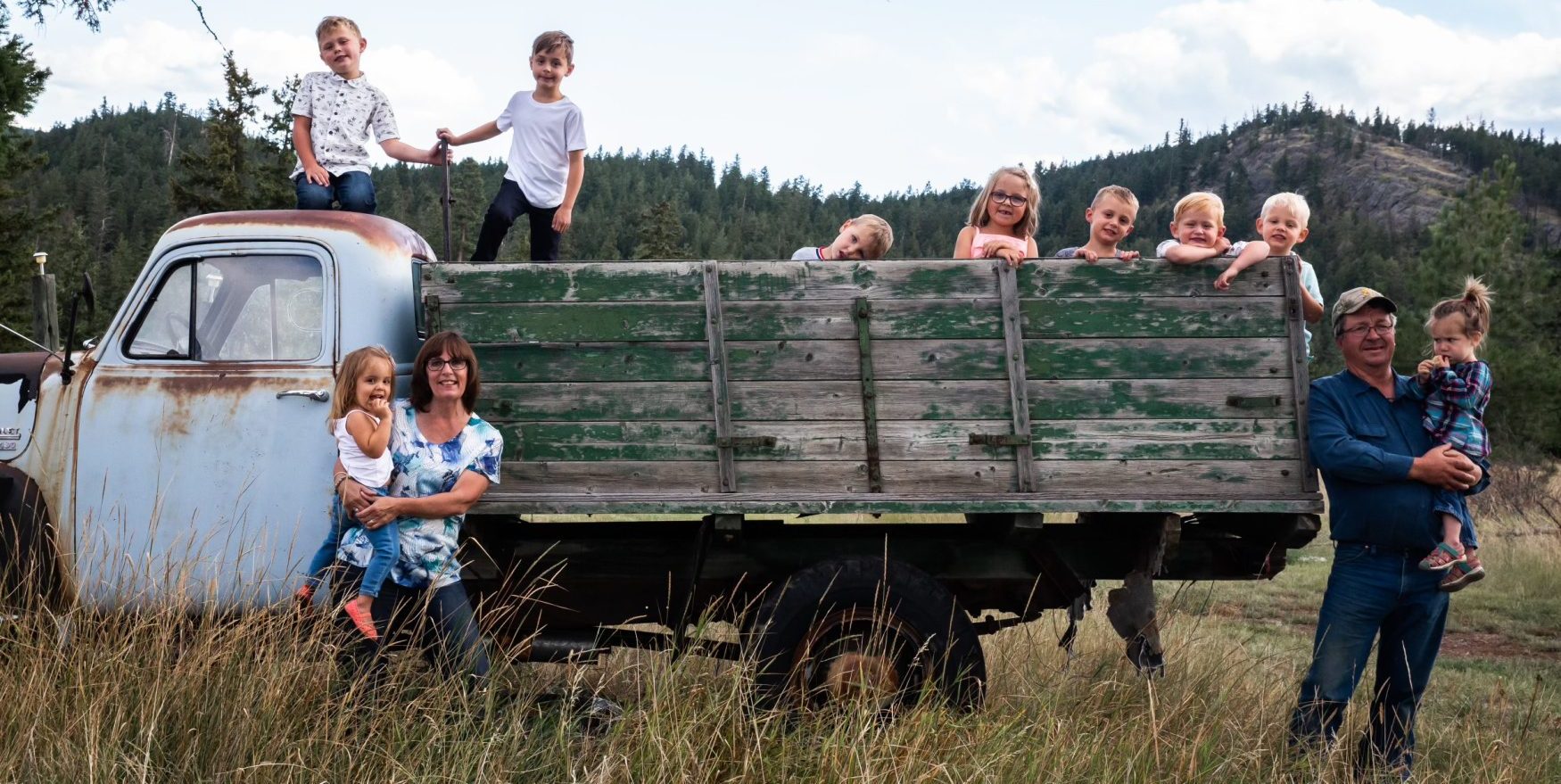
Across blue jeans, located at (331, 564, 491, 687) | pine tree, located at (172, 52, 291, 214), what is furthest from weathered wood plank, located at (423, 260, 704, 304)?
pine tree, located at (172, 52, 291, 214)

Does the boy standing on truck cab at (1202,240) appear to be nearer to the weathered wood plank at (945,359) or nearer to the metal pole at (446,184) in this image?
the weathered wood plank at (945,359)

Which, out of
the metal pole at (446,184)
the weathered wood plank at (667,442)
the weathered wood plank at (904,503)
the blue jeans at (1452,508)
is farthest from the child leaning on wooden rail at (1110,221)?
the metal pole at (446,184)

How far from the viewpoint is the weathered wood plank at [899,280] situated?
423 cm

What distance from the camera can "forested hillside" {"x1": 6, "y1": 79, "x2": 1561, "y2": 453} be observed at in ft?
91.4

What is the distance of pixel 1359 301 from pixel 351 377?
11.5 feet

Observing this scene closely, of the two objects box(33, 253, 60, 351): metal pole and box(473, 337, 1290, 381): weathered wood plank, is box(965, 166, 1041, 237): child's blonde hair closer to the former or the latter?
box(473, 337, 1290, 381): weathered wood plank

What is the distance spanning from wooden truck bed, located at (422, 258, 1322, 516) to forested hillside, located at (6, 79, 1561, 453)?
1.83 m

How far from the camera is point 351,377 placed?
3.85m

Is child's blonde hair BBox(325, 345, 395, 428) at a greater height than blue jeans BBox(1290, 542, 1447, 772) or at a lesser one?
greater

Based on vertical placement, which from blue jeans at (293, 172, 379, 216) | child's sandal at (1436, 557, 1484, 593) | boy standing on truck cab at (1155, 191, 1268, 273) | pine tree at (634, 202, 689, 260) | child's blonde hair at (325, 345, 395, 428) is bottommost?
child's sandal at (1436, 557, 1484, 593)

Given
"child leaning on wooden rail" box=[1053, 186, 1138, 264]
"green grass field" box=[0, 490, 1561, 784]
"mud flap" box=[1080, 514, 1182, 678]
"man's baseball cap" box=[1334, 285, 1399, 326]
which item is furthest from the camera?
"child leaning on wooden rail" box=[1053, 186, 1138, 264]

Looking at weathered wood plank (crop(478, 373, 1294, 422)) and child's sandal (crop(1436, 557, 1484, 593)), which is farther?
weathered wood plank (crop(478, 373, 1294, 422))

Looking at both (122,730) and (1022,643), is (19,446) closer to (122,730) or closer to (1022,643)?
(122,730)

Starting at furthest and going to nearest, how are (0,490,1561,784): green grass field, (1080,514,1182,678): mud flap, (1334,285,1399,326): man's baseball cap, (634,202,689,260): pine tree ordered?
(634,202,689,260): pine tree
(1080,514,1182,678): mud flap
(1334,285,1399,326): man's baseball cap
(0,490,1561,784): green grass field
